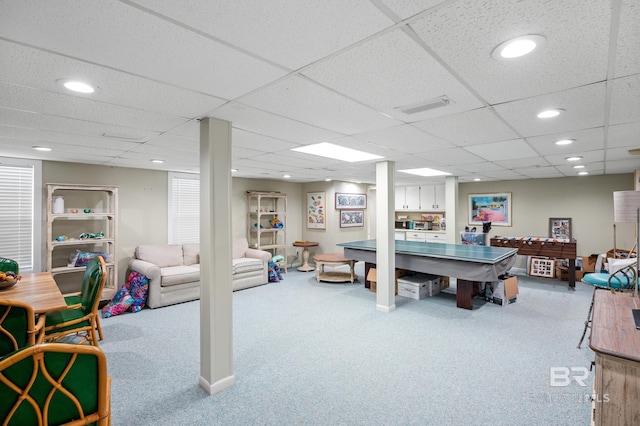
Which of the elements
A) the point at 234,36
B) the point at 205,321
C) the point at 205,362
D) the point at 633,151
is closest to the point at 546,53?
the point at 234,36

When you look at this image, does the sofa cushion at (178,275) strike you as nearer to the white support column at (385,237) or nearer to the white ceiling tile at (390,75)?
the white support column at (385,237)

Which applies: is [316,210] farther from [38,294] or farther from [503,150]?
[38,294]

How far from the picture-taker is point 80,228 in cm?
476

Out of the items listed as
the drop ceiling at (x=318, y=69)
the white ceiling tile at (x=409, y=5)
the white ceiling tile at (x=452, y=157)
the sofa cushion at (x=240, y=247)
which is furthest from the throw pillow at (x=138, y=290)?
the white ceiling tile at (x=409, y=5)

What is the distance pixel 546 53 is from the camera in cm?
139

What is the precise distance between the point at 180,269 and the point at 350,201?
174 inches

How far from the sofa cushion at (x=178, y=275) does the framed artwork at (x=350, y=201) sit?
382cm

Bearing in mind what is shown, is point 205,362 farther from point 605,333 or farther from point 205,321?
point 605,333

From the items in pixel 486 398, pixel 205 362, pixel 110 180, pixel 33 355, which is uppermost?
pixel 110 180

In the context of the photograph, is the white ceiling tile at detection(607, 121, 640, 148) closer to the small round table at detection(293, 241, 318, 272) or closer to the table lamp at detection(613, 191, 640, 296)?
the table lamp at detection(613, 191, 640, 296)

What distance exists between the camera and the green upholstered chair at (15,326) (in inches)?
75.0

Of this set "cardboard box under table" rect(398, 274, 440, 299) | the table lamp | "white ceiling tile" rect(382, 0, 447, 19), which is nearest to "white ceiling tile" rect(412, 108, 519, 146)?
the table lamp

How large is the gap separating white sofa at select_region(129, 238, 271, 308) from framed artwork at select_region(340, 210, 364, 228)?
8.17ft

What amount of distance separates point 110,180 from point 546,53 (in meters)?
5.69
